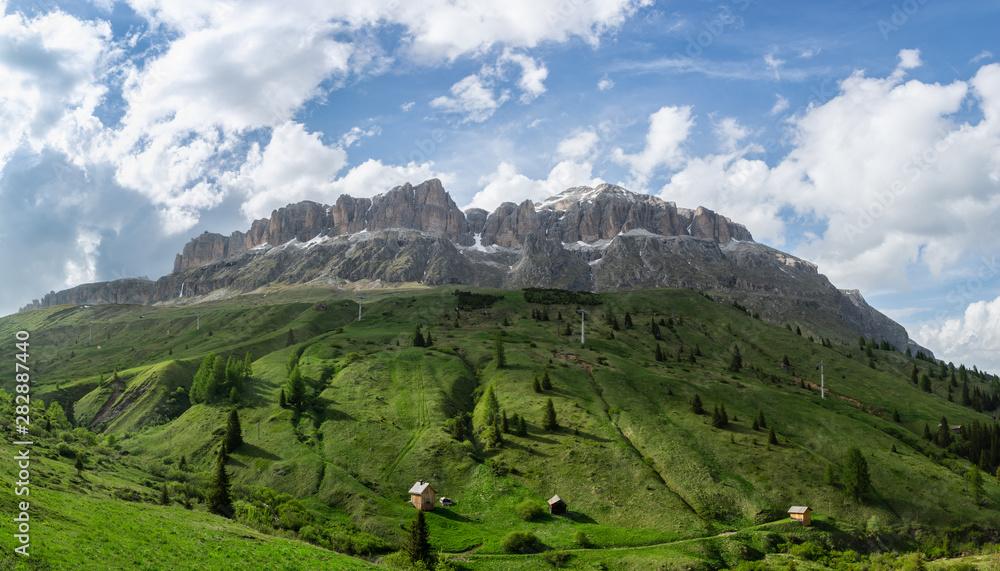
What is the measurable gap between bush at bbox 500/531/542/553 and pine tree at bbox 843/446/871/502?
6261 cm

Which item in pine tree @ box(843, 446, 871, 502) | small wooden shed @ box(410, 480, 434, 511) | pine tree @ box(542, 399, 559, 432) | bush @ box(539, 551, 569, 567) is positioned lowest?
bush @ box(539, 551, 569, 567)

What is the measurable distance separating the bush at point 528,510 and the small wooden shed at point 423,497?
1513 centimetres

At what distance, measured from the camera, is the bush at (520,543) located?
8138 cm

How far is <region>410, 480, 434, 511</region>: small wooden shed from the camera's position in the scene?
94.2 metres

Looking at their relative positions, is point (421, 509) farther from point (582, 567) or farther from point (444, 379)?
point (444, 379)

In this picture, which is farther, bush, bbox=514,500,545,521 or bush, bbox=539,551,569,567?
bush, bbox=514,500,545,521

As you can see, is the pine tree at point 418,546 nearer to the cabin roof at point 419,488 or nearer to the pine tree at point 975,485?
the cabin roof at point 419,488

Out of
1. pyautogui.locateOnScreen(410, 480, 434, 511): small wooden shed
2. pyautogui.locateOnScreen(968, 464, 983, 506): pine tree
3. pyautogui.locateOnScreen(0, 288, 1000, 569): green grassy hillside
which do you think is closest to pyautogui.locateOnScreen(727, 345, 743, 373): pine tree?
pyautogui.locateOnScreen(0, 288, 1000, 569): green grassy hillside

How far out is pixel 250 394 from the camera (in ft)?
460

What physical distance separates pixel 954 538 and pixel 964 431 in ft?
244

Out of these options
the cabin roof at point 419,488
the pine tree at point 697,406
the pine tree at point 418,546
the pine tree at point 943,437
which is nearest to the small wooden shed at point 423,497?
the cabin roof at point 419,488

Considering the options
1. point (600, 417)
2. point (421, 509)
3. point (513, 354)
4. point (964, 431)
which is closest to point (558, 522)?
point (421, 509)

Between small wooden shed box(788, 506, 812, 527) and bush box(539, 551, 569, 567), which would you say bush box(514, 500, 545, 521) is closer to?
bush box(539, 551, 569, 567)

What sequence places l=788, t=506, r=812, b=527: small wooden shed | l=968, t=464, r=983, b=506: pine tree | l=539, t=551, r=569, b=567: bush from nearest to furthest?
1. l=539, t=551, r=569, b=567: bush
2. l=788, t=506, r=812, b=527: small wooden shed
3. l=968, t=464, r=983, b=506: pine tree
